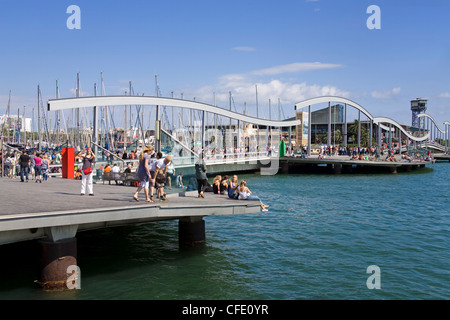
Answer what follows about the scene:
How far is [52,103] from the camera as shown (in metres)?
23.1

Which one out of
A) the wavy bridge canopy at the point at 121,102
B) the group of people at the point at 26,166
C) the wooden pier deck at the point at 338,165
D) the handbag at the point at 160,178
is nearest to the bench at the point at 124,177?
the group of people at the point at 26,166

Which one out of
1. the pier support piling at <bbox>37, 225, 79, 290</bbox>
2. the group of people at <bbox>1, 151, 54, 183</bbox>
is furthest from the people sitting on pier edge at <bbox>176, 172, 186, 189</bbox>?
the group of people at <bbox>1, 151, 54, 183</bbox>

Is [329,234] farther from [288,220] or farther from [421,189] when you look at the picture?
[421,189]

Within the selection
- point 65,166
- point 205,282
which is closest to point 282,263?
point 205,282

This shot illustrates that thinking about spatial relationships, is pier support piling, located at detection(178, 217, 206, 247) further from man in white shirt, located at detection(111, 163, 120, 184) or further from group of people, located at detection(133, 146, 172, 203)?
man in white shirt, located at detection(111, 163, 120, 184)

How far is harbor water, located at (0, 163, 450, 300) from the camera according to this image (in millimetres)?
11383

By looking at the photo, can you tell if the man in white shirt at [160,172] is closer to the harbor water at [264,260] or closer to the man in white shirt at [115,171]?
the harbor water at [264,260]

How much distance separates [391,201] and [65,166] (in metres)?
20.3

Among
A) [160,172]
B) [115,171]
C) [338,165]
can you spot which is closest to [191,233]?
[160,172]

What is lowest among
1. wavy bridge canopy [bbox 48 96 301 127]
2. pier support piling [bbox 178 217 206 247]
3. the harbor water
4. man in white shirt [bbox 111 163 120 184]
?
the harbor water

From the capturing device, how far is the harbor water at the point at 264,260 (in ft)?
37.3

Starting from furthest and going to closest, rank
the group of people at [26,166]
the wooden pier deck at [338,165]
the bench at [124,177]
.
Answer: the wooden pier deck at [338,165], the group of people at [26,166], the bench at [124,177]

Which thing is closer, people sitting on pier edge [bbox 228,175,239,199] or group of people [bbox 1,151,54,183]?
people sitting on pier edge [bbox 228,175,239,199]
